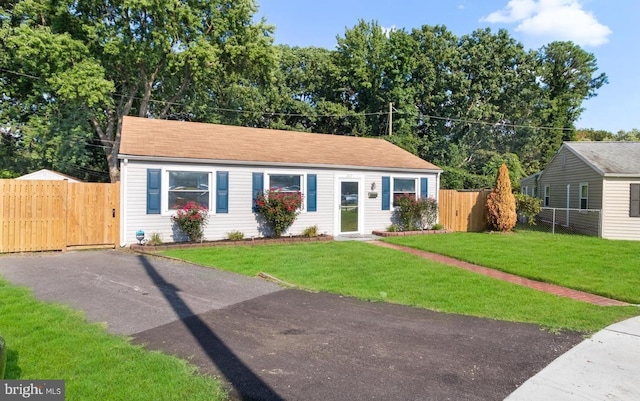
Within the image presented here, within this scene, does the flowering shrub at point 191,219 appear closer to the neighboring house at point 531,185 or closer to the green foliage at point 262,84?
the green foliage at point 262,84

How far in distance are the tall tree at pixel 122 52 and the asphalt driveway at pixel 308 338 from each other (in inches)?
770

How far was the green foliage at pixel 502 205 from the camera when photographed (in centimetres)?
1645

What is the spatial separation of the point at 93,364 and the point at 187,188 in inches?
351

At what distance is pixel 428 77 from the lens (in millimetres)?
35812

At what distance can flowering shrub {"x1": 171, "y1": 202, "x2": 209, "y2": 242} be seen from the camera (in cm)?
1180

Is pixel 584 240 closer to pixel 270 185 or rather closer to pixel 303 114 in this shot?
pixel 270 185

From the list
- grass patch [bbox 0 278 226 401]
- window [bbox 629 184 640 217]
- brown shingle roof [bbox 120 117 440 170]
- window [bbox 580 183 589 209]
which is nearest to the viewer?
grass patch [bbox 0 278 226 401]

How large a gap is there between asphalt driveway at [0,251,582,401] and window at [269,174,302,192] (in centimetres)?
614

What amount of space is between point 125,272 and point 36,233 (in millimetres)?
4117

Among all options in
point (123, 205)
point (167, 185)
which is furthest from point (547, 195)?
point (123, 205)

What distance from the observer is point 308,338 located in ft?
16.1

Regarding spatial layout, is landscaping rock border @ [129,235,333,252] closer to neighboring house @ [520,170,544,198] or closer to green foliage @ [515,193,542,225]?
green foliage @ [515,193,542,225]

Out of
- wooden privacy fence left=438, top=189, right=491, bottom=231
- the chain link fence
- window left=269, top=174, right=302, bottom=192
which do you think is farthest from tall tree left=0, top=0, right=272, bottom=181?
the chain link fence

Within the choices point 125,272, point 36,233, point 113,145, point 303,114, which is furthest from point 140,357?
point 303,114
